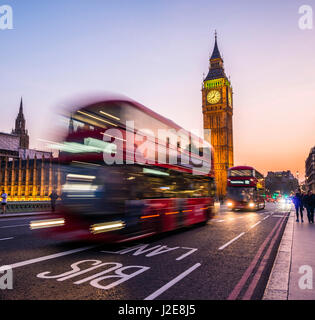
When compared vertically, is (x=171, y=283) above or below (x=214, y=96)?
below

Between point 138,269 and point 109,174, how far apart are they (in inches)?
99.0

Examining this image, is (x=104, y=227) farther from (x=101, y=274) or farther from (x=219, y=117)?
(x=219, y=117)

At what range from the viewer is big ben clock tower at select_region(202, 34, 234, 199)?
92875mm

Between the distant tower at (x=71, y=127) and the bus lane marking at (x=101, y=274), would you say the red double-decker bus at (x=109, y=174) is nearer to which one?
the distant tower at (x=71, y=127)

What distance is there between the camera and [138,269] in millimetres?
5617

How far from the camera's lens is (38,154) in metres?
107

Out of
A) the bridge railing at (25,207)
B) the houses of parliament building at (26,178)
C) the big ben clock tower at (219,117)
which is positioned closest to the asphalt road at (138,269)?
the bridge railing at (25,207)

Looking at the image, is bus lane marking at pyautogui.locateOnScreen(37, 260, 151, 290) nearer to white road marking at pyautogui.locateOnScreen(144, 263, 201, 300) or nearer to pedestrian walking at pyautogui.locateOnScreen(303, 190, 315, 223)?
white road marking at pyautogui.locateOnScreen(144, 263, 201, 300)

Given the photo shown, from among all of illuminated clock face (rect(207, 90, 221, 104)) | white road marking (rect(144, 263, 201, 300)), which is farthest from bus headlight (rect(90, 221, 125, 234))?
illuminated clock face (rect(207, 90, 221, 104))

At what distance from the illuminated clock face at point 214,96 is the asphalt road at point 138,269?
9022cm

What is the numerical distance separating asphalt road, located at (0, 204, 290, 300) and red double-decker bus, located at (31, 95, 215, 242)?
65 cm

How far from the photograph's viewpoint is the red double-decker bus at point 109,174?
705 centimetres

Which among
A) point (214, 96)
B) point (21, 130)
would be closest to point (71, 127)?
point (214, 96)
